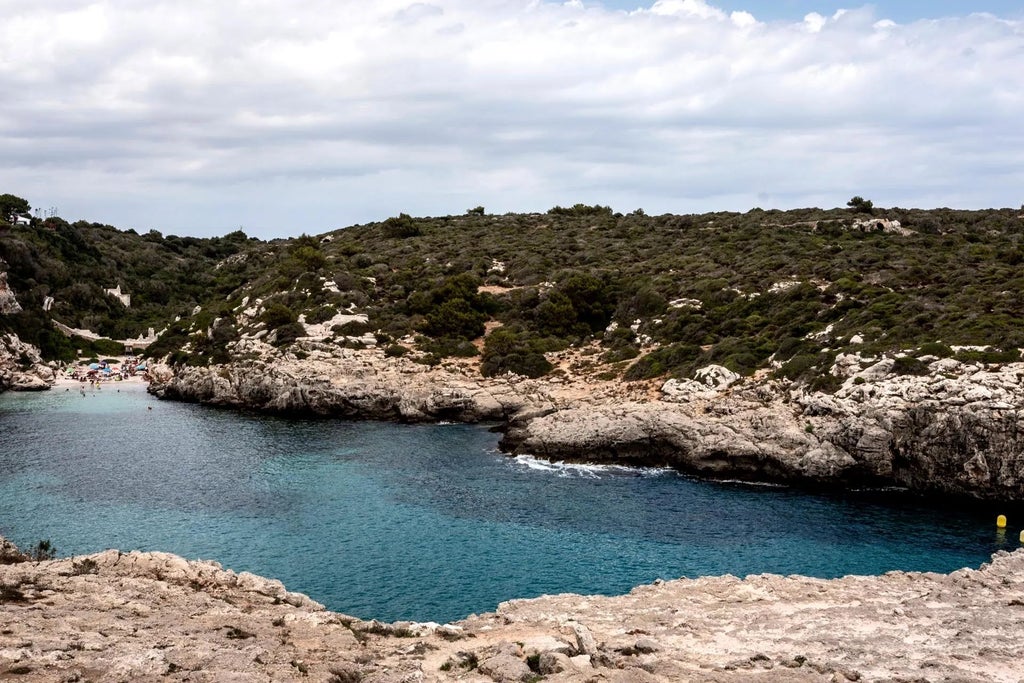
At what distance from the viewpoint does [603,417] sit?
50.6 metres

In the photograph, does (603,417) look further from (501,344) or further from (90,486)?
(90,486)

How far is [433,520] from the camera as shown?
38.7 m

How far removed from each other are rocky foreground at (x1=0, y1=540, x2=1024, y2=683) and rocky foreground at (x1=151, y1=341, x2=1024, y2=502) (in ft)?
55.5

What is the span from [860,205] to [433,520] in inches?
3673

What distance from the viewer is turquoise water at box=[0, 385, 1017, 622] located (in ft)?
105

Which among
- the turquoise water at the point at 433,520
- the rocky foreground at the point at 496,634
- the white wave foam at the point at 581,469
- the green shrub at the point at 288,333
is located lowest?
the turquoise water at the point at 433,520

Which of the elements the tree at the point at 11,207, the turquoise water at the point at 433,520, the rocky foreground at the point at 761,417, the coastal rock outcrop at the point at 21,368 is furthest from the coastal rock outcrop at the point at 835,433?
the tree at the point at 11,207

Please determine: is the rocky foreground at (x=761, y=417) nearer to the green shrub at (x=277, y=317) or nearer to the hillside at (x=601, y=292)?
the hillside at (x=601, y=292)

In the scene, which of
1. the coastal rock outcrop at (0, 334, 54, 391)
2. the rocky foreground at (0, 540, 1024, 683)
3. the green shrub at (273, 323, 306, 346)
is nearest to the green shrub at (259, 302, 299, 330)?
the green shrub at (273, 323, 306, 346)

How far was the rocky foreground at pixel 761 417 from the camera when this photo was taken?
4084 cm

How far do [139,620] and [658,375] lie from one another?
44.2 meters

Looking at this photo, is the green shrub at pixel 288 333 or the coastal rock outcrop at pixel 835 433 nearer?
the coastal rock outcrop at pixel 835 433

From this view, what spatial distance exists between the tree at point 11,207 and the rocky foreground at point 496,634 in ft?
355

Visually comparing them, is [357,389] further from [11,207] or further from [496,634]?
[11,207]
